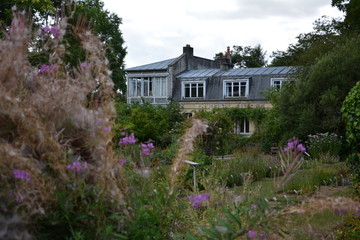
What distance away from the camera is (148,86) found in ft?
117

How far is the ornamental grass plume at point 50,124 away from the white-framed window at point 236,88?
30.2 meters

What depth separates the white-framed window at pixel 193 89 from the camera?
1324 inches

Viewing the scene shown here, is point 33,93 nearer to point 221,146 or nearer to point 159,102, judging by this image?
point 221,146

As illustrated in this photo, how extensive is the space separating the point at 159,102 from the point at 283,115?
17.4 meters

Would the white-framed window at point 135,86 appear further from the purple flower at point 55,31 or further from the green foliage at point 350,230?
the purple flower at point 55,31

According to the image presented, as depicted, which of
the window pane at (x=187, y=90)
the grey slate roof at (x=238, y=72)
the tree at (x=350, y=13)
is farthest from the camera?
the window pane at (x=187, y=90)

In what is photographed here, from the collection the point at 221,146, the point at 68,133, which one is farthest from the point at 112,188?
the point at 221,146

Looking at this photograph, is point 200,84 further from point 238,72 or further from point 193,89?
point 238,72

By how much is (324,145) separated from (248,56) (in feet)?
117

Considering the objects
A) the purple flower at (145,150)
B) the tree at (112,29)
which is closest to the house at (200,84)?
the tree at (112,29)

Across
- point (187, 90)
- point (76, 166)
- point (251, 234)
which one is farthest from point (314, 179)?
point (187, 90)

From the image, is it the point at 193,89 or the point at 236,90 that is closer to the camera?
the point at 236,90

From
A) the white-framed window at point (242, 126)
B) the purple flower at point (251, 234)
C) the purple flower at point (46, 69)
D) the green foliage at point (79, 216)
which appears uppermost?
the purple flower at point (46, 69)

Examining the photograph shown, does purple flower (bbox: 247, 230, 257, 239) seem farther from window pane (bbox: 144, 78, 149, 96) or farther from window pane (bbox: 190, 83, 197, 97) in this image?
window pane (bbox: 144, 78, 149, 96)
